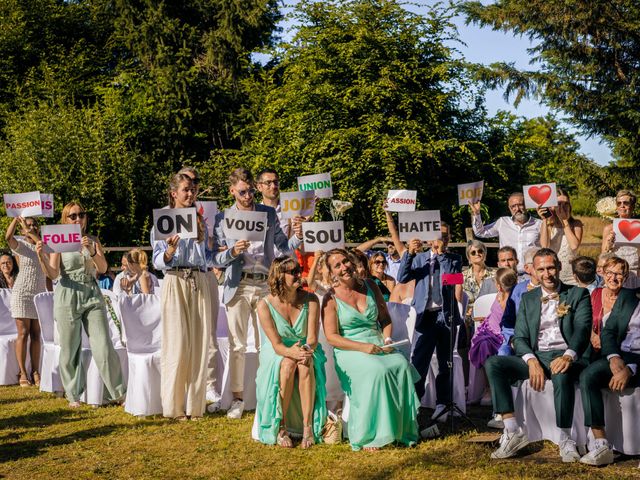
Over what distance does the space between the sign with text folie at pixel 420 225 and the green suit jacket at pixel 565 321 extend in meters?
1.02

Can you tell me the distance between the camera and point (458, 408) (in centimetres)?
735

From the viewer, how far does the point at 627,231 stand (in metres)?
7.64

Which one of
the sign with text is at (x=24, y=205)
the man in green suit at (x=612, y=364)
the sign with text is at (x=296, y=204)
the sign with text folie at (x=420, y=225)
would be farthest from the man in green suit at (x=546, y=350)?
the sign with text is at (x=24, y=205)

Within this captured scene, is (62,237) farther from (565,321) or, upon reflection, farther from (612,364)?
(612,364)

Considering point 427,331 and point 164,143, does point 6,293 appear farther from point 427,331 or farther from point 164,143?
point 164,143

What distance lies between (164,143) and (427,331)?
18.8m

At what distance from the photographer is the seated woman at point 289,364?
672cm

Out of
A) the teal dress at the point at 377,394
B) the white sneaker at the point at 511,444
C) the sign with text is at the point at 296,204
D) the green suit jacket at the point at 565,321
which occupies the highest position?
the sign with text is at the point at 296,204

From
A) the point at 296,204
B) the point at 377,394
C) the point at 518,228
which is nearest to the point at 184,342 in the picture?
the point at 296,204

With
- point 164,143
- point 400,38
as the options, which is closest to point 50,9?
point 164,143

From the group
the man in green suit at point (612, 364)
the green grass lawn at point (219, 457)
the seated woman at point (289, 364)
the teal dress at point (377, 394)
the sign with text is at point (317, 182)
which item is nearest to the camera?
the green grass lawn at point (219, 457)

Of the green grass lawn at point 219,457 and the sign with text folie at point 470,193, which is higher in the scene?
the sign with text folie at point 470,193

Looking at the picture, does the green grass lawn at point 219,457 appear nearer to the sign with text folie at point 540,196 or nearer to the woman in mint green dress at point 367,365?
the woman in mint green dress at point 367,365

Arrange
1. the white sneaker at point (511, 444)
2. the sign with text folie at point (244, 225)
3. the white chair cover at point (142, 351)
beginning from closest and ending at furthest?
the white sneaker at point (511, 444), the sign with text folie at point (244, 225), the white chair cover at point (142, 351)
